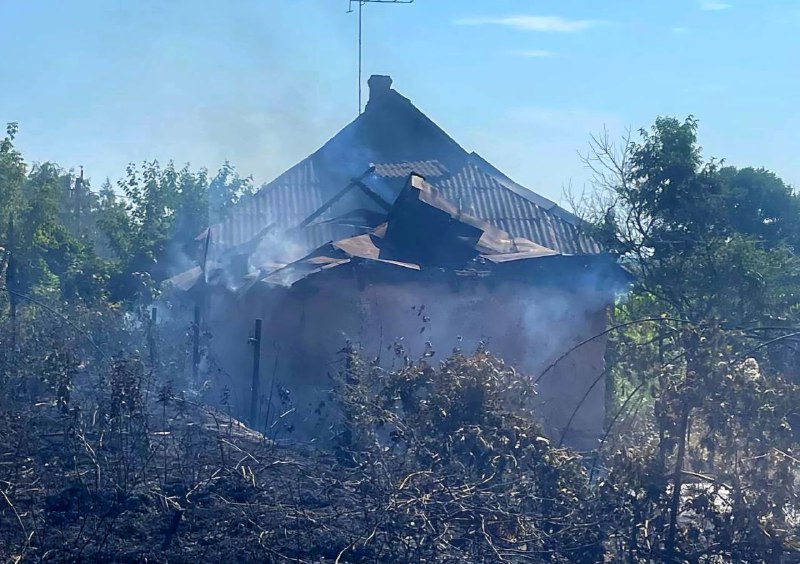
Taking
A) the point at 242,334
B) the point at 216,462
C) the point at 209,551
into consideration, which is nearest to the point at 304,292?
the point at 242,334

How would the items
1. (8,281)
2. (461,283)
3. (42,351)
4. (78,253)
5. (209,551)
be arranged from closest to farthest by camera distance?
(209,551), (42,351), (461,283), (8,281), (78,253)

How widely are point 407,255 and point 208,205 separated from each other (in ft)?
67.3

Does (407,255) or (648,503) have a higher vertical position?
(407,255)

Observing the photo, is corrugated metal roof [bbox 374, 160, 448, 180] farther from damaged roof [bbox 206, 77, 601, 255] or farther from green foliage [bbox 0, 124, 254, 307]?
green foliage [bbox 0, 124, 254, 307]

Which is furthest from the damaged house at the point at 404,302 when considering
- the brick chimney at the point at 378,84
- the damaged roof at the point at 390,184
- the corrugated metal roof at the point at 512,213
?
the brick chimney at the point at 378,84

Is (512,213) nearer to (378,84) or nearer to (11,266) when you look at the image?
(378,84)

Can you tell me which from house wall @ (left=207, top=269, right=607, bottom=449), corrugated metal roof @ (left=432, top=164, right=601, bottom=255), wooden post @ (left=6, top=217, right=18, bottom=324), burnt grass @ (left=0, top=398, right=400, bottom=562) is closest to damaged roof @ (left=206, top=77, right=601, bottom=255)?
corrugated metal roof @ (left=432, top=164, right=601, bottom=255)

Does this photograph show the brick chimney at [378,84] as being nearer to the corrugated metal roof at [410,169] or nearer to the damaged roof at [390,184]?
the damaged roof at [390,184]

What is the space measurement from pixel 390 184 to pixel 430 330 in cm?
426

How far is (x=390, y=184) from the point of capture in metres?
16.3

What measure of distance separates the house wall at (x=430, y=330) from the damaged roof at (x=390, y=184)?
2193mm

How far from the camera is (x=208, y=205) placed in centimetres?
3247

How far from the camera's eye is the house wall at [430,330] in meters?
12.5

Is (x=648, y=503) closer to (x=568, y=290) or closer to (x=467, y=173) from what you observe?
(x=568, y=290)
